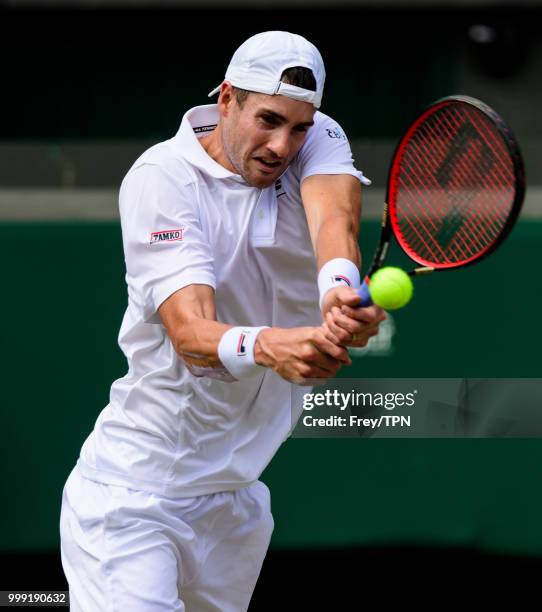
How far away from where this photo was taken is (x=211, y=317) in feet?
10.3

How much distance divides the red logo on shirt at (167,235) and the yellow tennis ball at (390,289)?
602 millimetres

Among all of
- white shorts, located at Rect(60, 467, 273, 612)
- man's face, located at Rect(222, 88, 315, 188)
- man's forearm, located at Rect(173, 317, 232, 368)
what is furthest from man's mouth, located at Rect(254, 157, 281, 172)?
white shorts, located at Rect(60, 467, 273, 612)

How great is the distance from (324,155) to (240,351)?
666 mm

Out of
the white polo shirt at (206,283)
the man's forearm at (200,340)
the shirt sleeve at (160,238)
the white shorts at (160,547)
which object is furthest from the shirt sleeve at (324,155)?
the white shorts at (160,547)

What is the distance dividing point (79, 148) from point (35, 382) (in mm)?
1222

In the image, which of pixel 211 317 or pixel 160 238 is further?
pixel 160 238

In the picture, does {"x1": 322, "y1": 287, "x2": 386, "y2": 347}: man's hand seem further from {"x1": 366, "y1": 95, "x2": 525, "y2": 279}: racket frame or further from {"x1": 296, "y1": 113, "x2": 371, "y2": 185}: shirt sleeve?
{"x1": 296, "y1": 113, "x2": 371, "y2": 185}: shirt sleeve

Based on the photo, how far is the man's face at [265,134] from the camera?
3.28 meters

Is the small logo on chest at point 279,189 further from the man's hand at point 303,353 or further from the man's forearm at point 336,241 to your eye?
the man's hand at point 303,353

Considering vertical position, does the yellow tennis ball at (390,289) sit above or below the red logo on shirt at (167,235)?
above

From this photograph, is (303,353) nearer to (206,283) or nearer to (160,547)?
(206,283)

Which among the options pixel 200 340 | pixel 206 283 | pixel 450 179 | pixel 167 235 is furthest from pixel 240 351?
pixel 450 179

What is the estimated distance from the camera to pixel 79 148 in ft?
20.1

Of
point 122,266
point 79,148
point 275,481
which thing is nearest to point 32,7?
point 79,148
